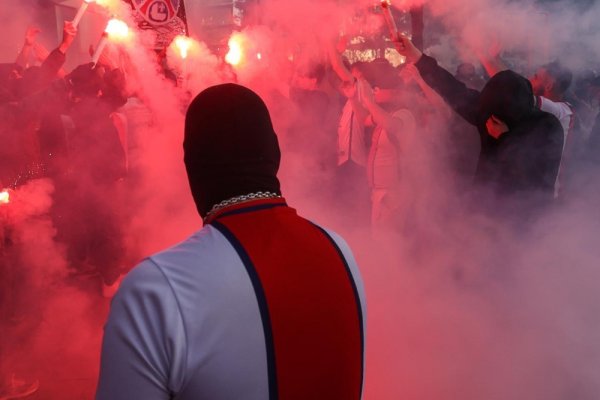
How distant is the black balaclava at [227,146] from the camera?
128 cm

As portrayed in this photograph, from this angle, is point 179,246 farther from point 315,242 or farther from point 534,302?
point 534,302

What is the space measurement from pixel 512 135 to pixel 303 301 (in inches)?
118

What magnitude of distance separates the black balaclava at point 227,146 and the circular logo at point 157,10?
18.0ft

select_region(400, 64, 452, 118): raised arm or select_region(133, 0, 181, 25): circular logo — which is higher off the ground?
select_region(133, 0, 181, 25): circular logo

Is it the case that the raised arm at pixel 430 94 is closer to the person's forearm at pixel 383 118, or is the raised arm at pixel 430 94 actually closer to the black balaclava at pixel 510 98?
the person's forearm at pixel 383 118

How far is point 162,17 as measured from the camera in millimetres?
6348

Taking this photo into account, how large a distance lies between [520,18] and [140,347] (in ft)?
14.7

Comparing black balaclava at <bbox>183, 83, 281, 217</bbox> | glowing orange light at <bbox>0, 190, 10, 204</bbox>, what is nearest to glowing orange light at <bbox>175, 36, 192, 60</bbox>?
glowing orange light at <bbox>0, 190, 10, 204</bbox>

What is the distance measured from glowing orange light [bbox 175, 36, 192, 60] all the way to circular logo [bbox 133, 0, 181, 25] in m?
0.25

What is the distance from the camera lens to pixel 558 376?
3625 millimetres

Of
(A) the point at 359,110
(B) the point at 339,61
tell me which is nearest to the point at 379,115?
(A) the point at 359,110

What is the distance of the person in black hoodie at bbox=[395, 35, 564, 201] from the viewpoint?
3684 mm

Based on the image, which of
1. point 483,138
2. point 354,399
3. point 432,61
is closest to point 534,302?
point 483,138

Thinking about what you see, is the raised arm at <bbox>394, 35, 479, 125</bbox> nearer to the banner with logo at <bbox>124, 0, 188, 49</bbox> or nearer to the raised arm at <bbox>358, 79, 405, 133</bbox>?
the raised arm at <bbox>358, 79, 405, 133</bbox>
